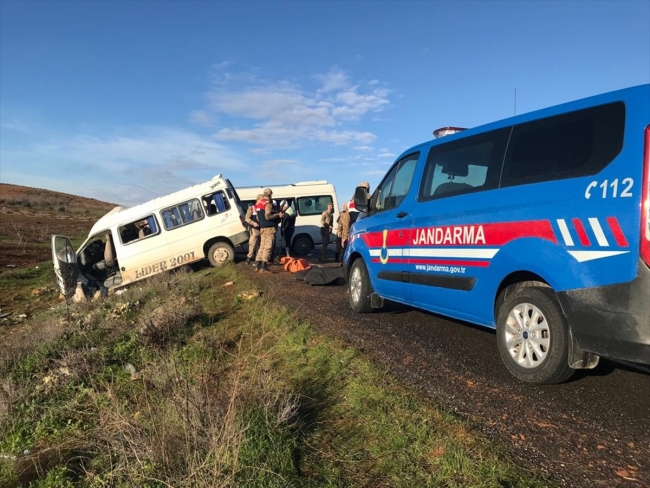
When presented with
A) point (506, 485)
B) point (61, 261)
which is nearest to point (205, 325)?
point (506, 485)

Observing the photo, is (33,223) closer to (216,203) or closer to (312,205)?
(312,205)

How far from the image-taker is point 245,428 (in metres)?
2.74

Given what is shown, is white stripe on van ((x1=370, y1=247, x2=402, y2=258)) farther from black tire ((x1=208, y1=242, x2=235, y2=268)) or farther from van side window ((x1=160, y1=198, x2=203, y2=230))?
van side window ((x1=160, y1=198, x2=203, y2=230))

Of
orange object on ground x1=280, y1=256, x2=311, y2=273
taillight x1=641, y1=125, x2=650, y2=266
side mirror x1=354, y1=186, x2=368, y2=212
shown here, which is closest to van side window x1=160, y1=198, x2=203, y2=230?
orange object on ground x1=280, y1=256, x2=311, y2=273

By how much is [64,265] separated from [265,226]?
203 inches

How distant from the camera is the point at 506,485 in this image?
2332 millimetres

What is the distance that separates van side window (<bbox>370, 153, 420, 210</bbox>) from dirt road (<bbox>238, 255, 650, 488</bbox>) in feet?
5.32

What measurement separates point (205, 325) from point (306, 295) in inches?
75.9

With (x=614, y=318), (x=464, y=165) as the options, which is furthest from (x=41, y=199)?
(x=614, y=318)

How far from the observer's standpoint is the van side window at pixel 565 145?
10.0 feet

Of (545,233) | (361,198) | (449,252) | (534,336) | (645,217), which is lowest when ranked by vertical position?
(534,336)

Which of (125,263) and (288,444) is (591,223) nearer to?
(288,444)

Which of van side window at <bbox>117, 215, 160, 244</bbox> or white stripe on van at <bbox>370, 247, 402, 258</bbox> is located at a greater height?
van side window at <bbox>117, 215, 160, 244</bbox>

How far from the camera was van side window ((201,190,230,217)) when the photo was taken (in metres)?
13.7
